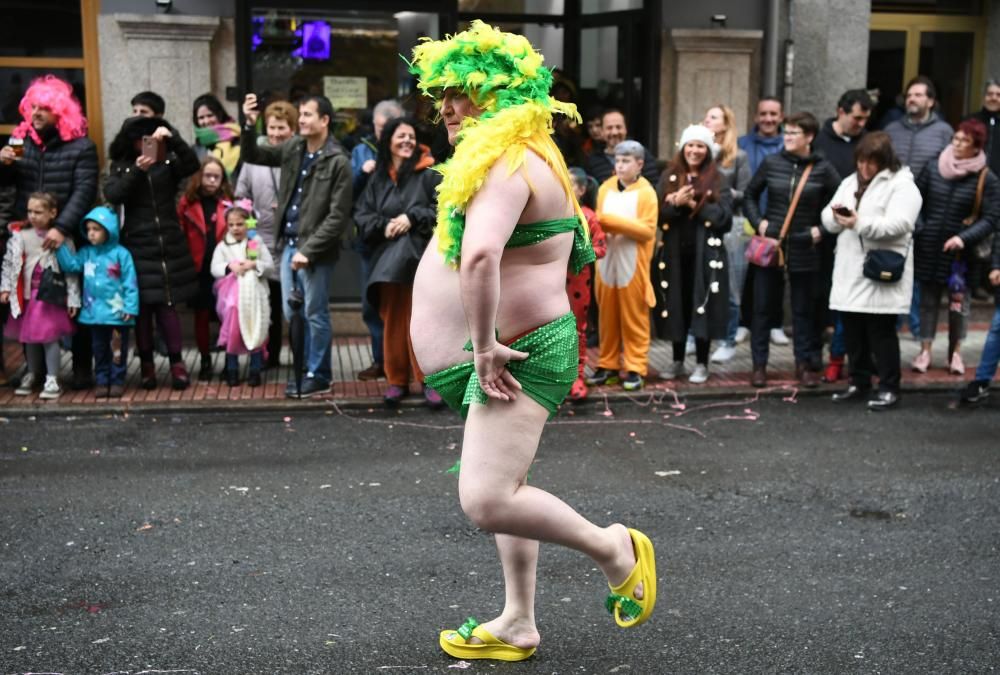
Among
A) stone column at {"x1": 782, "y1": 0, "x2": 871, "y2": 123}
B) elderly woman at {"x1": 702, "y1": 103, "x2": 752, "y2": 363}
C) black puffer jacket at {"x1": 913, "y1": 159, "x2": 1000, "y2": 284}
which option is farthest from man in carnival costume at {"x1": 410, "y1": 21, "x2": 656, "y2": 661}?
stone column at {"x1": 782, "y1": 0, "x2": 871, "y2": 123}

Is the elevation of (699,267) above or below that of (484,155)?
below

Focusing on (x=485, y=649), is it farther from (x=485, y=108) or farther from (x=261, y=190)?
(x=261, y=190)

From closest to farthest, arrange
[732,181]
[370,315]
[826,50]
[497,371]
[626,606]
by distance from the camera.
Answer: [497,371] → [626,606] → [370,315] → [732,181] → [826,50]

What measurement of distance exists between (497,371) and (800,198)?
18.7 ft

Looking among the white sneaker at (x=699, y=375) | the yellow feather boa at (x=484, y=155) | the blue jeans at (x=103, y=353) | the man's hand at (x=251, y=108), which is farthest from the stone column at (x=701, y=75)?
the yellow feather boa at (x=484, y=155)

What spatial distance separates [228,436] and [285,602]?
3039 millimetres

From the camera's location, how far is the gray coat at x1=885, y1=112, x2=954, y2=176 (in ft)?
33.5

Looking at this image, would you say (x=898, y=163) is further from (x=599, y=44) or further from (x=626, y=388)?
(x=599, y=44)

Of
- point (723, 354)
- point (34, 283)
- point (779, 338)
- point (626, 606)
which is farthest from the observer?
point (779, 338)

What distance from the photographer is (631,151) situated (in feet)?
28.8

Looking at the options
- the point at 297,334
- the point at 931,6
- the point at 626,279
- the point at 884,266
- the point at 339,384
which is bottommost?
the point at 339,384

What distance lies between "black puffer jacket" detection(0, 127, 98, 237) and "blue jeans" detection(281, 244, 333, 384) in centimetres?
139

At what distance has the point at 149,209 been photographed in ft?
28.2

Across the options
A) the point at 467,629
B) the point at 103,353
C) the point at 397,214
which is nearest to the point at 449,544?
the point at 467,629
